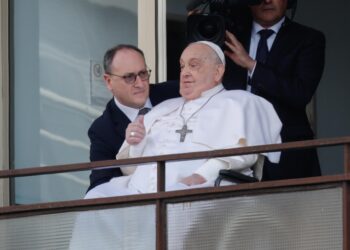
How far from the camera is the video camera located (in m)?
8.70

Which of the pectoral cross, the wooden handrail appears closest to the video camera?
the pectoral cross

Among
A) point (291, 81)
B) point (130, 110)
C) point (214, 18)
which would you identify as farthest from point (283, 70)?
point (130, 110)

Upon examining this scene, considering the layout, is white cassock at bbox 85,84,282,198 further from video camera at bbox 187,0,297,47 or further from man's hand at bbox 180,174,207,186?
video camera at bbox 187,0,297,47

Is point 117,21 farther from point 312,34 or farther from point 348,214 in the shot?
point 348,214

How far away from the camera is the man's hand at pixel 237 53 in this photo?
8.67m

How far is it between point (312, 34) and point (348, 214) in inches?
60.8

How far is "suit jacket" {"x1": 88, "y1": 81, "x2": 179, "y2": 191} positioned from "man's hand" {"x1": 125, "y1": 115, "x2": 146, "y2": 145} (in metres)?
0.44

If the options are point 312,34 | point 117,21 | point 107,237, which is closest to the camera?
point 107,237

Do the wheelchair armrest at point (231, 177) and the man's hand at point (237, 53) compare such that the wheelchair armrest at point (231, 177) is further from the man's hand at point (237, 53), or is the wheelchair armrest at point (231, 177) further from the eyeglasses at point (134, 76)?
the eyeglasses at point (134, 76)

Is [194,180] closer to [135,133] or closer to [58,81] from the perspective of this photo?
[135,133]

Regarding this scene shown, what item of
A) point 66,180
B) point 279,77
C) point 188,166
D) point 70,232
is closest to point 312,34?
point 279,77

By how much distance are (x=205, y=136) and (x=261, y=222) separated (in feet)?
2.41

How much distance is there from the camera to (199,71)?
8477mm

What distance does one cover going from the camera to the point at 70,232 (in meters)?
8.18
